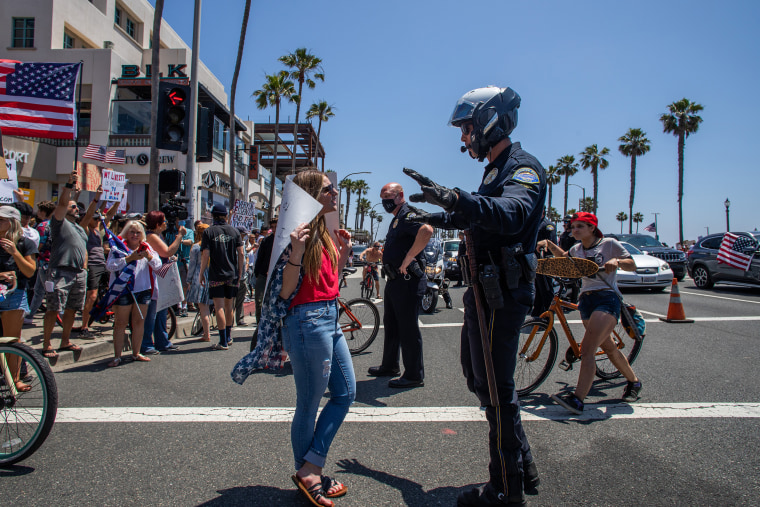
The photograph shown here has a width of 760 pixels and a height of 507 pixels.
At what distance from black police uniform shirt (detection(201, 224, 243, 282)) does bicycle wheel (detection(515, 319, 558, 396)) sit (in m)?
4.13

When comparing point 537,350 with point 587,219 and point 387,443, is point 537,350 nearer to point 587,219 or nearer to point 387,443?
point 587,219

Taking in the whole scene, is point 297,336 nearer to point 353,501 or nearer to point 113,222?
point 353,501

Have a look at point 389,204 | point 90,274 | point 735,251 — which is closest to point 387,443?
point 389,204

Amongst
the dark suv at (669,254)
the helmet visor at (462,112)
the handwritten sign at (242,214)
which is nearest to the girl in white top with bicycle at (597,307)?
the helmet visor at (462,112)

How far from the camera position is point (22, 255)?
13.7 ft

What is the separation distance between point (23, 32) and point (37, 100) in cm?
2075

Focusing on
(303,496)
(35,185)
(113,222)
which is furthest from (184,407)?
(35,185)

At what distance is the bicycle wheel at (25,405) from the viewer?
9.88 ft

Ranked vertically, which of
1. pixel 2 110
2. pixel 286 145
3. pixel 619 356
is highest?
pixel 286 145

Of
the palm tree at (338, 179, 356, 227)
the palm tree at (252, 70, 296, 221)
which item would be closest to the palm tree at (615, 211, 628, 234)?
the palm tree at (338, 179, 356, 227)

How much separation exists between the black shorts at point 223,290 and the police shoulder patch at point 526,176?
5239 mm

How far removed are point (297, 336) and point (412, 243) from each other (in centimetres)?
271

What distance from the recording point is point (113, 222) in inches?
364

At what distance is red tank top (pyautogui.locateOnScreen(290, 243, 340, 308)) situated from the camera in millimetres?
2570
